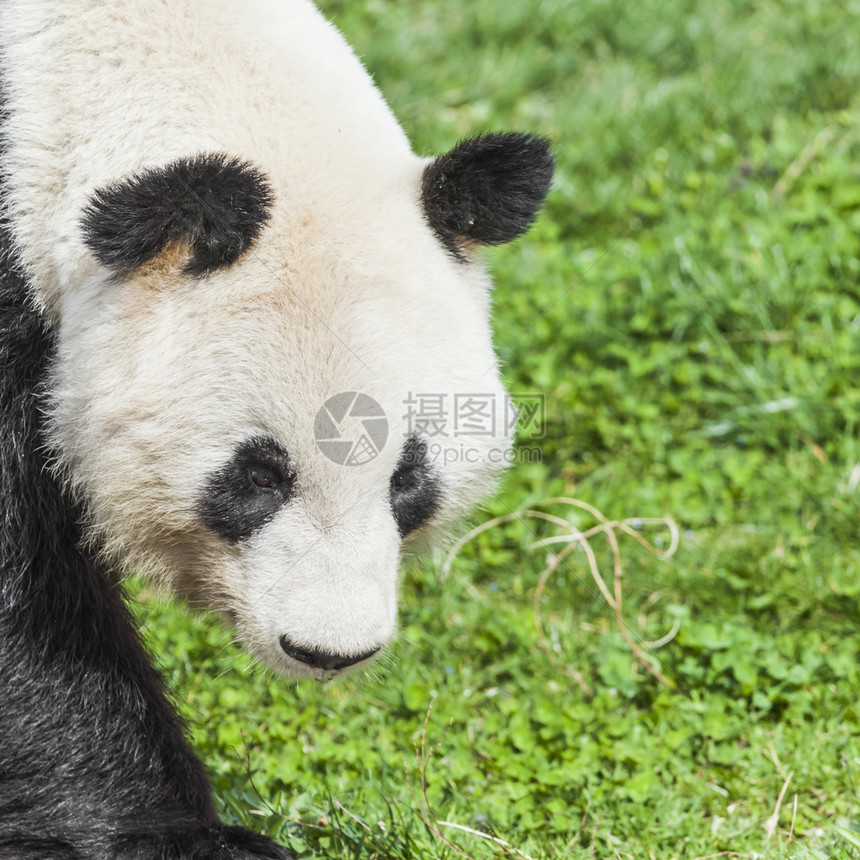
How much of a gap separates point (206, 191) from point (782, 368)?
3.11 m

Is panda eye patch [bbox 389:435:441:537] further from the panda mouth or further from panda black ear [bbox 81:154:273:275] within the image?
panda black ear [bbox 81:154:273:275]

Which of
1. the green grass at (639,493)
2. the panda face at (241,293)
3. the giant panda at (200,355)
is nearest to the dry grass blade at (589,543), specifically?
the green grass at (639,493)

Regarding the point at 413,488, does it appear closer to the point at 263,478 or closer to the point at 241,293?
the point at 263,478

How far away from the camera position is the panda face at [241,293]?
2576 millimetres

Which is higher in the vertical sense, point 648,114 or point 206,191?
point 206,191

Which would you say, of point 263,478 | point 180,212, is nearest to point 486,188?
point 180,212

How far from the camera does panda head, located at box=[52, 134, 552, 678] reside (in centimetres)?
256

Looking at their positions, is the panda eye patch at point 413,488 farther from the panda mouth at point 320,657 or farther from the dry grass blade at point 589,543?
the dry grass blade at point 589,543

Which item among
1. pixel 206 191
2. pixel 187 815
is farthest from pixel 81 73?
pixel 187 815

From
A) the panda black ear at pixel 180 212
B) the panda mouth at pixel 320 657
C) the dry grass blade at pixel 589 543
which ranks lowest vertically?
the dry grass blade at pixel 589 543

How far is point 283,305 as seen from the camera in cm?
259

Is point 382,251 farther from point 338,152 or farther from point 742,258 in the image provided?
point 742,258

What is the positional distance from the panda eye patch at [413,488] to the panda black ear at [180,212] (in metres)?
0.65

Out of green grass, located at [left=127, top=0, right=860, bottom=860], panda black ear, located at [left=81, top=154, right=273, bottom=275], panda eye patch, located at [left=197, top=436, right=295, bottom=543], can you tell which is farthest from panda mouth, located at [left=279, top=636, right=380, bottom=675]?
panda black ear, located at [left=81, top=154, right=273, bottom=275]
